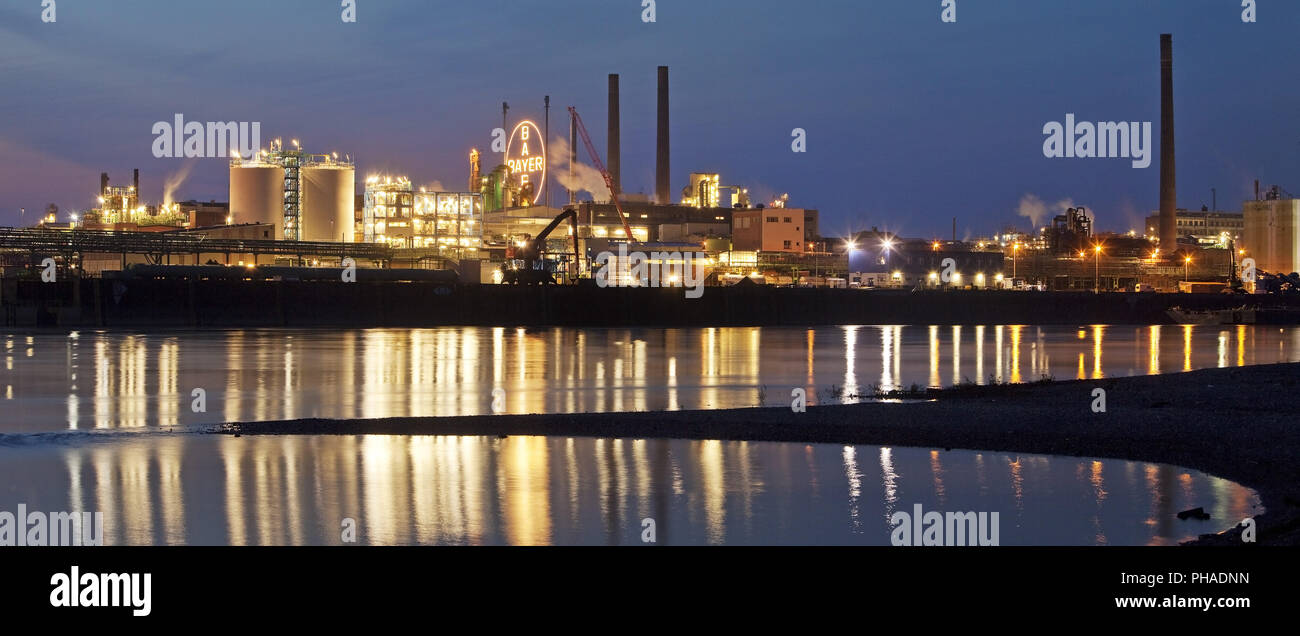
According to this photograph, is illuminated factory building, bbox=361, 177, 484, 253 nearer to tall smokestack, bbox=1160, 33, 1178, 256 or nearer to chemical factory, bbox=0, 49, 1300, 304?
chemical factory, bbox=0, 49, 1300, 304

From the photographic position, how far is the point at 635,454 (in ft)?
63.9

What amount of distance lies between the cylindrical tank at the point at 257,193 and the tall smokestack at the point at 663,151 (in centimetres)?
4899

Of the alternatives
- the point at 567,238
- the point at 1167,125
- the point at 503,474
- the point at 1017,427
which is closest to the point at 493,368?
the point at 1017,427

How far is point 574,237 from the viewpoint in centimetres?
10319

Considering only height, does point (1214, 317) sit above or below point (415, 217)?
below

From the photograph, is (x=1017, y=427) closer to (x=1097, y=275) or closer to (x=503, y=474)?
(x=503, y=474)

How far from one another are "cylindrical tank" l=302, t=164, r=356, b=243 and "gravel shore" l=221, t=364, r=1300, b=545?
9544cm

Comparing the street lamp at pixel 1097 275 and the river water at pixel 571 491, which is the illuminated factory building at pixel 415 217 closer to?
the street lamp at pixel 1097 275

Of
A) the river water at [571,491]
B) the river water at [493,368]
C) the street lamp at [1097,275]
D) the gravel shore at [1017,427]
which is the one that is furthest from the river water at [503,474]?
the street lamp at [1097,275]

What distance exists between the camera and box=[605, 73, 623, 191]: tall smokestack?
150 m

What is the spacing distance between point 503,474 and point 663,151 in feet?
449
